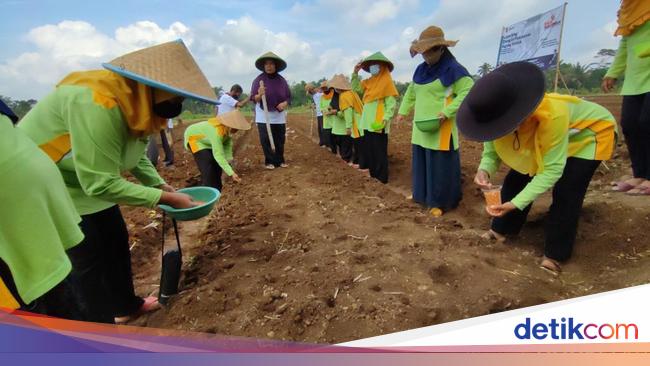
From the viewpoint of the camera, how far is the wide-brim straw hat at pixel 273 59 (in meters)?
6.37

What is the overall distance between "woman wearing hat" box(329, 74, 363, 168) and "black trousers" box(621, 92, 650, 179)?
4.26 metres

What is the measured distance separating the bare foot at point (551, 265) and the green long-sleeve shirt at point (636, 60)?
1.67 meters

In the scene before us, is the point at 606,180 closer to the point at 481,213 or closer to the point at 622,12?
the point at 481,213

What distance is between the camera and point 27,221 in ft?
3.43

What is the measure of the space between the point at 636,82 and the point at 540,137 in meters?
1.67

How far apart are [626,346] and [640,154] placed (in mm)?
2922

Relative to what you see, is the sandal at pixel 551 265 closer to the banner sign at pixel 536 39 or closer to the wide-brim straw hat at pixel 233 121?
the banner sign at pixel 536 39

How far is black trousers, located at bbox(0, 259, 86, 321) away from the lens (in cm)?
107

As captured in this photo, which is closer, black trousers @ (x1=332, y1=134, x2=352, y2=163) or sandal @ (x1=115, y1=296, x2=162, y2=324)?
sandal @ (x1=115, y1=296, x2=162, y2=324)

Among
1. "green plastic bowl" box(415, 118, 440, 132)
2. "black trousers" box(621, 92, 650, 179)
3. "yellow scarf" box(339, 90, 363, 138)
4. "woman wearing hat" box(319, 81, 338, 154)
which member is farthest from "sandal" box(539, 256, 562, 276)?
"woman wearing hat" box(319, 81, 338, 154)

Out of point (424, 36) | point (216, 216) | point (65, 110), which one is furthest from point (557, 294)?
point (216, 216)

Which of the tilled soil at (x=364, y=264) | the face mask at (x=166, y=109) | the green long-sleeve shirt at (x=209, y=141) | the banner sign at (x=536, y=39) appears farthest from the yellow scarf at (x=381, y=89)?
the face mask at (x=166, y=109)

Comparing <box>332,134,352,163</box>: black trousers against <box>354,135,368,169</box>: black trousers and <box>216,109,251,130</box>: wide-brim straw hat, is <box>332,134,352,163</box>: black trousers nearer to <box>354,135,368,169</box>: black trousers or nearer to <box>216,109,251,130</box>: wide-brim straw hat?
<box>354,135,368,169</box>: black trousers

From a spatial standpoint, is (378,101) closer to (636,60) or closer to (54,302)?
(636,60)
